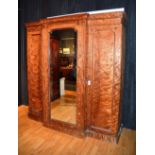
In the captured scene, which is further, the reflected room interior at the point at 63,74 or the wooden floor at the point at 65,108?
the wooden floor at the point at 65,108

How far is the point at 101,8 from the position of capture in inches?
113

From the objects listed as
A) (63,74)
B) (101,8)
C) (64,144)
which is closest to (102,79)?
(63,74)

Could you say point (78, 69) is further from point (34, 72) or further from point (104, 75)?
point (34, 72)

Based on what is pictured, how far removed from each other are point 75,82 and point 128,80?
1.05 m

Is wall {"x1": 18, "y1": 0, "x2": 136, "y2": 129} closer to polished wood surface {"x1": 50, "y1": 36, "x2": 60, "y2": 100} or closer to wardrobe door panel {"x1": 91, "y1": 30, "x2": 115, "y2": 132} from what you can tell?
wardrobe door panel {"x1": 91, "y1": 30, "x2": 115, "y2": 132}

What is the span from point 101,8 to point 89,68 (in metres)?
1.32

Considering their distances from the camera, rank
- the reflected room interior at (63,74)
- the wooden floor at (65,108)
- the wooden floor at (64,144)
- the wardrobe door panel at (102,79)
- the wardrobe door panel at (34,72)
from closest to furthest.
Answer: the wooden floor at (64,144), the wardrobe door panel at (102,79), the reflected room interior at (63,74), the wooden floor at (65,108), the wardrobe door panel at (34,72)

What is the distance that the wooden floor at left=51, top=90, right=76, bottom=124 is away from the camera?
8.63 ft

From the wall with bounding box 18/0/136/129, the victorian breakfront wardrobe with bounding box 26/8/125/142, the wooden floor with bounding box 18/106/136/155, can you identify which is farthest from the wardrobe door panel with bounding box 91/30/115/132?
the wall with bounding box 18/0/136/129

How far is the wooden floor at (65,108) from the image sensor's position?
263 cm

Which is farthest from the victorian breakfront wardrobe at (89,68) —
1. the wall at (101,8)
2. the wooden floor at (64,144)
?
the wall at (101,8)

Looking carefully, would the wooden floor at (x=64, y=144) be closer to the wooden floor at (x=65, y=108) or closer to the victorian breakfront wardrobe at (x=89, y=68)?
the victorian breakfront wardrobe at (x=89, y=68)
